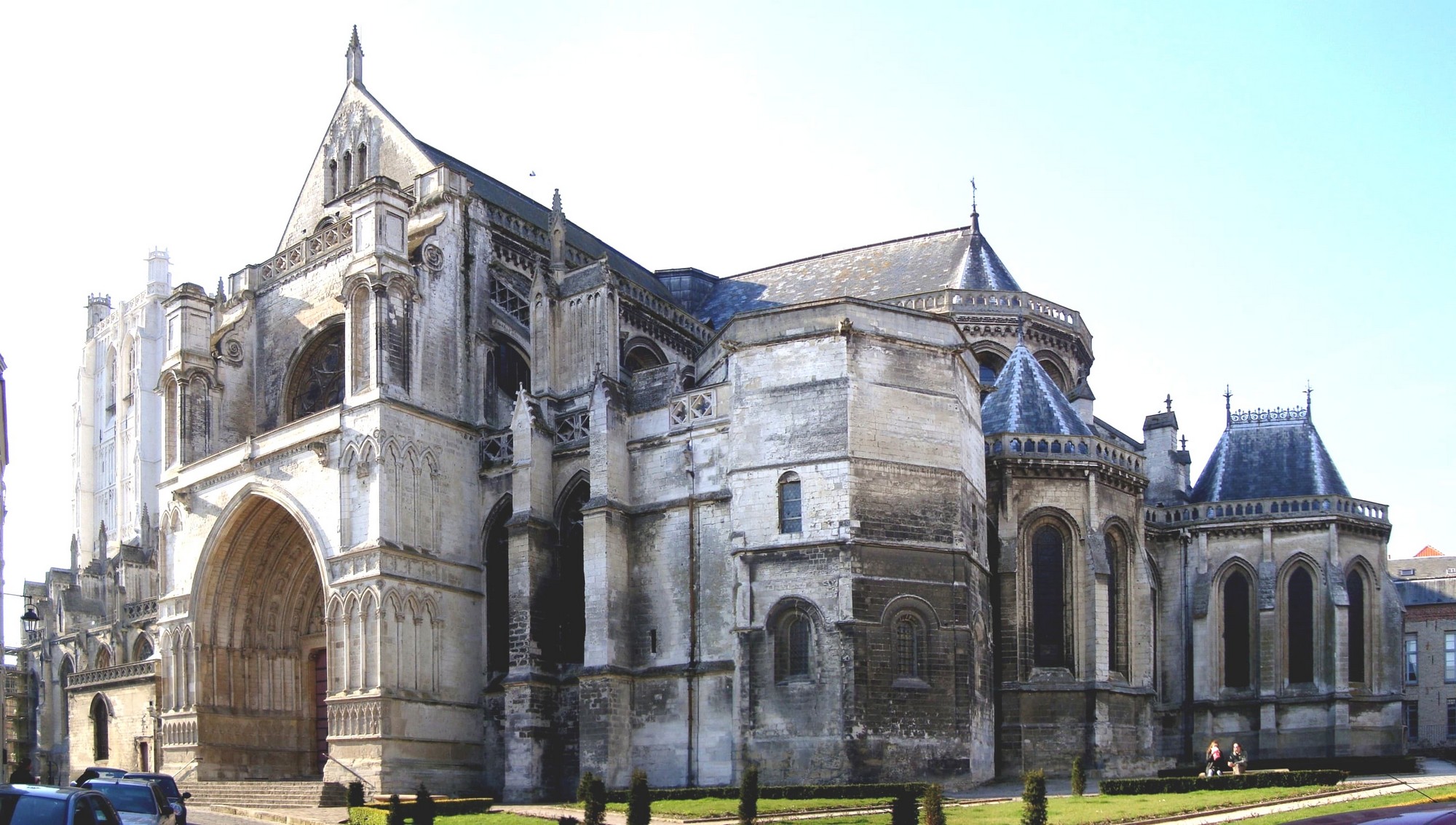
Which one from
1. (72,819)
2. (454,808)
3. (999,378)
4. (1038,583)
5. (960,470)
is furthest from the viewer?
(999,378)

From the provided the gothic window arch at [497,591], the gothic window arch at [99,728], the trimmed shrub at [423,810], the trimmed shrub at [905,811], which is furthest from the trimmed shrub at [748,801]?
the gothic window arch at [99,728]

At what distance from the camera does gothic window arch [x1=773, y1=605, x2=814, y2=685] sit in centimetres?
2859

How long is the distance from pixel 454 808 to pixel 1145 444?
22296 millimetres

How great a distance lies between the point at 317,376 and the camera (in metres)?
38.2

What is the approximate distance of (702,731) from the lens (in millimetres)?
29969

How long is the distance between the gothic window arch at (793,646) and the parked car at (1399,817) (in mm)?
19495

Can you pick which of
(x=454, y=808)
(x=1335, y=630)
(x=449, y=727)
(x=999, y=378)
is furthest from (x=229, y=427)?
(x=1335, y=630)

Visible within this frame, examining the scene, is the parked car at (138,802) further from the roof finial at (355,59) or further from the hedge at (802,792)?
the roof finial at (355,59)

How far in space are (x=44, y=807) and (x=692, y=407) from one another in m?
18.4


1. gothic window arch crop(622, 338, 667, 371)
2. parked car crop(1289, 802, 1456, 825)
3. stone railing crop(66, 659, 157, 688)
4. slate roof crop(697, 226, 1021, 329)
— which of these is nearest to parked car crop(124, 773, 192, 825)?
parked car crop(1289, 802, 1456, 825)

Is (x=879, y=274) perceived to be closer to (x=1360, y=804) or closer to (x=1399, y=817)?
(x=1360, y=804)

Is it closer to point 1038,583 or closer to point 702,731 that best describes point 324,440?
point 702,731

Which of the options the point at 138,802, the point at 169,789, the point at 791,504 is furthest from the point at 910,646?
the point at 138,802

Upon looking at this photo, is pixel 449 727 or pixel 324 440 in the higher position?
pixel 324 440
